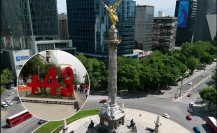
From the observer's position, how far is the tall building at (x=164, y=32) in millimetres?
124719

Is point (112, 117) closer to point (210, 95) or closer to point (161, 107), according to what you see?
point (161, 107)

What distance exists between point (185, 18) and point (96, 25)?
274ft

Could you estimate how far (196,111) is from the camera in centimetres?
5653

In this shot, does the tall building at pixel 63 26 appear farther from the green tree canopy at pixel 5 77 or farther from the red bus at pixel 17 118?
the green tree canopy at pixel 5 77

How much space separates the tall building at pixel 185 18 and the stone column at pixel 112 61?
390 feet

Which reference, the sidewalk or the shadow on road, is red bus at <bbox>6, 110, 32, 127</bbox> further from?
the shadow on road

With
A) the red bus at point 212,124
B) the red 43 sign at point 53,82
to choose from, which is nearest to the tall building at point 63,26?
the red bus at point 212,124

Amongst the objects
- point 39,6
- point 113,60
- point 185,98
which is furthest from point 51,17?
point 185,98

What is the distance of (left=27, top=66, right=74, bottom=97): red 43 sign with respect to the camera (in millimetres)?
26595

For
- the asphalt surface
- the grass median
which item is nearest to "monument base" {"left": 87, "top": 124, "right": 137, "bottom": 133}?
the grass median

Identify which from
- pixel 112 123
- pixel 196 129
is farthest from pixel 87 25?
pixel 196 129

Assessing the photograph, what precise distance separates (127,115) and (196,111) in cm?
1965

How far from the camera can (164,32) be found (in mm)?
126375

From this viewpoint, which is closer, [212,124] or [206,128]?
[212,124]
